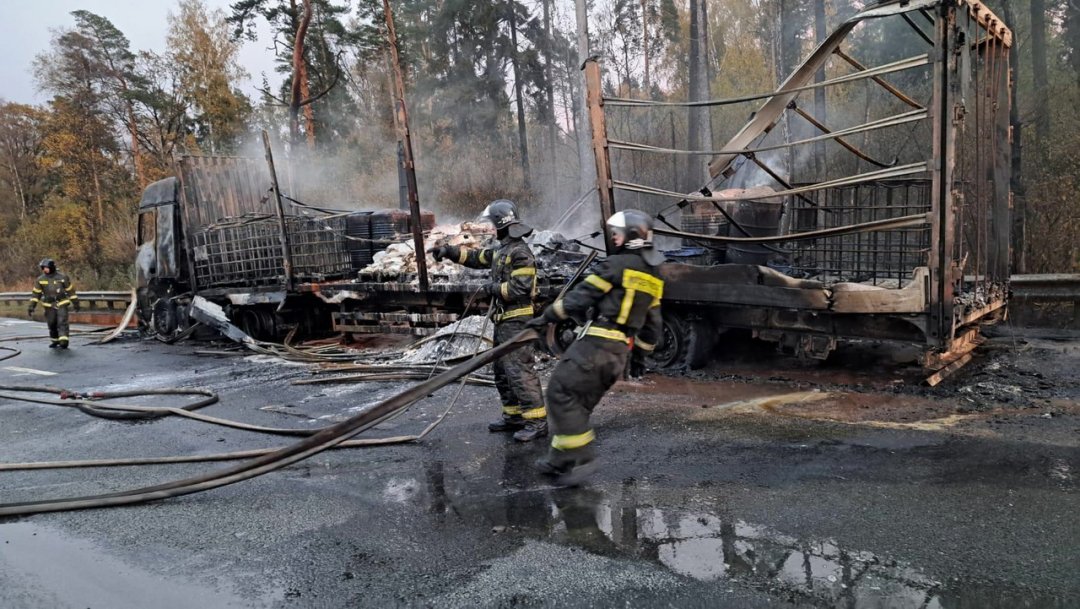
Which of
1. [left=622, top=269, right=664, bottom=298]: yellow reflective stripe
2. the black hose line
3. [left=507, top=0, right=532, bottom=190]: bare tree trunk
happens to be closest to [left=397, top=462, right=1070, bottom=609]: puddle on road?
[left=622, top=269, right=664, bottom=298]: yellow reflective stripe

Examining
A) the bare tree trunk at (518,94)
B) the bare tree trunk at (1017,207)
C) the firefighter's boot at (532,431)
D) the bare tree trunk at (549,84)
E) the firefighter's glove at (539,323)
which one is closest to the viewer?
the firefighter's glove at (539,323)

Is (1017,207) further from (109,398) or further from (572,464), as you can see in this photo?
(109,398)

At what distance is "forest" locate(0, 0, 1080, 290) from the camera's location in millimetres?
22469

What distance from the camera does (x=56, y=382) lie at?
8.79 meters

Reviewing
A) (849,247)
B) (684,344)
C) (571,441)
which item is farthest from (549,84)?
(571,441)

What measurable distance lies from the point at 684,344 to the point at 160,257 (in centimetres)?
1032

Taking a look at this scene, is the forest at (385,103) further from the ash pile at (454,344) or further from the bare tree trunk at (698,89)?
the ash pile at (454,344)

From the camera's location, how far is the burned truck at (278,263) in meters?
9.68

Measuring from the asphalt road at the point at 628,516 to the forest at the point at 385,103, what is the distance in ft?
39.5

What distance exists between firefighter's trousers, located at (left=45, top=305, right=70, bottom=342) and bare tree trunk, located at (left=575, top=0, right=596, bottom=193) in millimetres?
9903

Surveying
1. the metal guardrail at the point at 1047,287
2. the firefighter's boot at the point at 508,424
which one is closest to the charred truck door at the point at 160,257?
the firefighter's boot at the point at 508,424

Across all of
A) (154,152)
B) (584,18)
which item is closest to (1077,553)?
(584,18)

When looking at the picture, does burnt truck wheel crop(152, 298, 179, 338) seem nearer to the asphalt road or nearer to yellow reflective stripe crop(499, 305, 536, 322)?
the asphalt road

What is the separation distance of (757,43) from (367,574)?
32.2 metres
